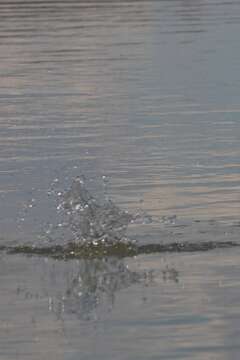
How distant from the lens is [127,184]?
1725 centimetres

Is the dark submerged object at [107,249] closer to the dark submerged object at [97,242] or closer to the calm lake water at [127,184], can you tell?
the dark submerged object at [97,242]

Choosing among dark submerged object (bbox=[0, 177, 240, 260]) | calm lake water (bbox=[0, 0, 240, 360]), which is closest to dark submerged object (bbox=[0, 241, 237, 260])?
dark submerged object (bbox=[0, 177, 240, 260])

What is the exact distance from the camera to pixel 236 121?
2320cm

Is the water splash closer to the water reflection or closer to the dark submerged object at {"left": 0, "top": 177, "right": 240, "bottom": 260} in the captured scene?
the dark submerged object at {"left": 0, "top": 177, "right": 240, "bottom": 260}

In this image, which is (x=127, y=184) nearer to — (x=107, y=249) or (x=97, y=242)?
(x=97, y=242)

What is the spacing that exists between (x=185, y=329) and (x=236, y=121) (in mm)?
13012

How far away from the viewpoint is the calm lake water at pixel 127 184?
10391mm

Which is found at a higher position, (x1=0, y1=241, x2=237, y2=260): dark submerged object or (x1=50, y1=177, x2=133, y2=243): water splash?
(x1=50, y1=177, x2=133, y2=243): water splash

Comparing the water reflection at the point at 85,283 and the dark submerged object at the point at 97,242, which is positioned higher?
the dark submerged object at the point at 97,242

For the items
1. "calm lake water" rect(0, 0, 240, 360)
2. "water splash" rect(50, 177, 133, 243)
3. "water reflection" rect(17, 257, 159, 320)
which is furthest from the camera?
"water splash" rect(50, 177, 133, 243)

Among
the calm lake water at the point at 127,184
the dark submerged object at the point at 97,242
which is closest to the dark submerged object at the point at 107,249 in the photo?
the dark submerged object at the point at 97,242

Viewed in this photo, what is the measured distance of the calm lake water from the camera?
1039 cm

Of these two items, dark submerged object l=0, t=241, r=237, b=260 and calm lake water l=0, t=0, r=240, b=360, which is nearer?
calm lake water l=0, t=0, r=240, b=360

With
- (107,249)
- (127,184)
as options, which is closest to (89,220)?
(107,249)
